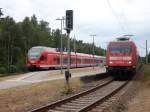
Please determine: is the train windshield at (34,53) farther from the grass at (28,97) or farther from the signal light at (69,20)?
the signal light at (69,20)

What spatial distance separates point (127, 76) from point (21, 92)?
19462 mm

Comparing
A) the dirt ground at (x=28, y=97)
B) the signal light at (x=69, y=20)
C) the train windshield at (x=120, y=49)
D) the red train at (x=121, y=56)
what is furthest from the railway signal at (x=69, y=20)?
the train windshield at (x=120, y=49)

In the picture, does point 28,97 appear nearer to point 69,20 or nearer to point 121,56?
point 69,20

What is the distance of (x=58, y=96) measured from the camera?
771 inches

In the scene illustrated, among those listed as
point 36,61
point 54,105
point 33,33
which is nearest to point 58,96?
point 54,105

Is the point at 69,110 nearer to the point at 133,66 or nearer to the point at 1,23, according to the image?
the point at 133,66

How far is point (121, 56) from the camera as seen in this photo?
33438 mm

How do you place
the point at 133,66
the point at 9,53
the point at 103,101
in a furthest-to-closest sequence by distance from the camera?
the point at 9,53
the point at 133,66
the point at 103,101

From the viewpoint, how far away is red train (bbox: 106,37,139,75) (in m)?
33.1

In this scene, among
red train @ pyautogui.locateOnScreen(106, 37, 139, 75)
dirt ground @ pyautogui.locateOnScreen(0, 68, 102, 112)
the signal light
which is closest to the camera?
dirt ground @ pyautogui.locateOnScreen(0, 68, 102, 112)

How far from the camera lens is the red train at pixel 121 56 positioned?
33.1 meters

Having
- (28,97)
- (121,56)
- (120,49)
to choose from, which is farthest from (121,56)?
(28,97)

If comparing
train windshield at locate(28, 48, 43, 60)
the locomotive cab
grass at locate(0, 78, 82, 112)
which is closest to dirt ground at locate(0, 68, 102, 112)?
grass at locate(0, 78, 82, 112)

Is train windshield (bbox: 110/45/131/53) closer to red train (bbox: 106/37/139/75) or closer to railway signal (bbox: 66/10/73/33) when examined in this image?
red train (bbox: 106/37/139/75)
